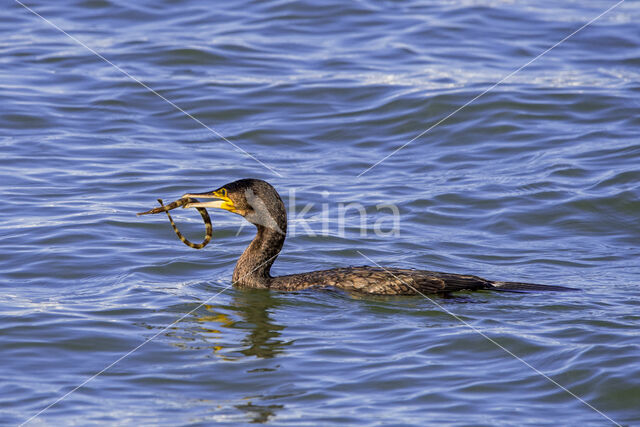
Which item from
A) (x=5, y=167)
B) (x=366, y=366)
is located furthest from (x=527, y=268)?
(x=5, y=167)

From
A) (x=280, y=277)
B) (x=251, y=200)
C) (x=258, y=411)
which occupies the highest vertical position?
(x=251, y=200)

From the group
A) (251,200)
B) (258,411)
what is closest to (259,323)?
(251,200)

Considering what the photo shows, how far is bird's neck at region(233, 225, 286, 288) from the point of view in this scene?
8539 millimetres

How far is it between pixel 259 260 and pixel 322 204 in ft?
8.06

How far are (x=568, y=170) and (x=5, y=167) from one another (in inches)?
274

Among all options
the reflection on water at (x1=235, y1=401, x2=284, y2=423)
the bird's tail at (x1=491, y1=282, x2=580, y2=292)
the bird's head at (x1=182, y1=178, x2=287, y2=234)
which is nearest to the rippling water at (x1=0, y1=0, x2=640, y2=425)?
the reflection on water at (x1=235, y1=401, x2=284, y2=423)

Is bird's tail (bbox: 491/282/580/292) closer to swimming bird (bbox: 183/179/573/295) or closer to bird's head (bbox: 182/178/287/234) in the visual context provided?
swimming bird (bbox: 183/179/573/295)

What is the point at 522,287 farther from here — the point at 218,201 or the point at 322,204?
the point at 322,204

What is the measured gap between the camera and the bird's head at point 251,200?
8328mm

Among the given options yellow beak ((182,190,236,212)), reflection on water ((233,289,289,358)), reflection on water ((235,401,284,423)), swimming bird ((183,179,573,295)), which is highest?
yellow beak ((182,190,236,212))

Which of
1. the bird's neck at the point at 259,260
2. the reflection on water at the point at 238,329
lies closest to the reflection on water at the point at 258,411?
the reflection on water at the point at 238,329

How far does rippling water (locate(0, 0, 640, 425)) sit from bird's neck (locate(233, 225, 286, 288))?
21cm

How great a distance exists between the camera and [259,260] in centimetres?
859

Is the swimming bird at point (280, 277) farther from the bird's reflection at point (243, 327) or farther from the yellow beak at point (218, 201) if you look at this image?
the bird's reflection at point (243, 327)
